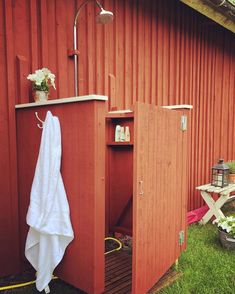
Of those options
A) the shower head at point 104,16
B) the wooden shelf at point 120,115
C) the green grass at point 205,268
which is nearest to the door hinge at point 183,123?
the wooden shelf at point 120,115

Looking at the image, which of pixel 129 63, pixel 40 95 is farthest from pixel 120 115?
pixel 129 63

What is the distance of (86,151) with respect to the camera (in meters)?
2.15

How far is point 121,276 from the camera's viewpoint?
8.93 ft

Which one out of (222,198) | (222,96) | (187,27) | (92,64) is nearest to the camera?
(92,64)

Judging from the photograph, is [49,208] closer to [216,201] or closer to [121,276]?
[121,276]

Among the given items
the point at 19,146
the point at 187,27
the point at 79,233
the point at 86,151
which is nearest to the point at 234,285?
the point at 79,233

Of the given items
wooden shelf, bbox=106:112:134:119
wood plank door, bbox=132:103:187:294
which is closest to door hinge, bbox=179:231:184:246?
wood plank door, bbox=132:103:187:294

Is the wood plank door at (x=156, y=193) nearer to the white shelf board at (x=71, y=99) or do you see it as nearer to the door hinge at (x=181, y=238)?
the door hinge at (x=181, y=238)

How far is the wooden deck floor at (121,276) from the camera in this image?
8.17ft

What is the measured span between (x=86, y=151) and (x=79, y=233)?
0.70 m

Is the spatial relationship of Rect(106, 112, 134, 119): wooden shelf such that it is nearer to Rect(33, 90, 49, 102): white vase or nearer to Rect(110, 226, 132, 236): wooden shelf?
Rect(33, 90, 49, 102): white vase

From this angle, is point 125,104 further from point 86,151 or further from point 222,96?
point 222,96

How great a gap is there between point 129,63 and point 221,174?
2302 millimetres

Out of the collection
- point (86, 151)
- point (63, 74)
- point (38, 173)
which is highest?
point (63, 74)
